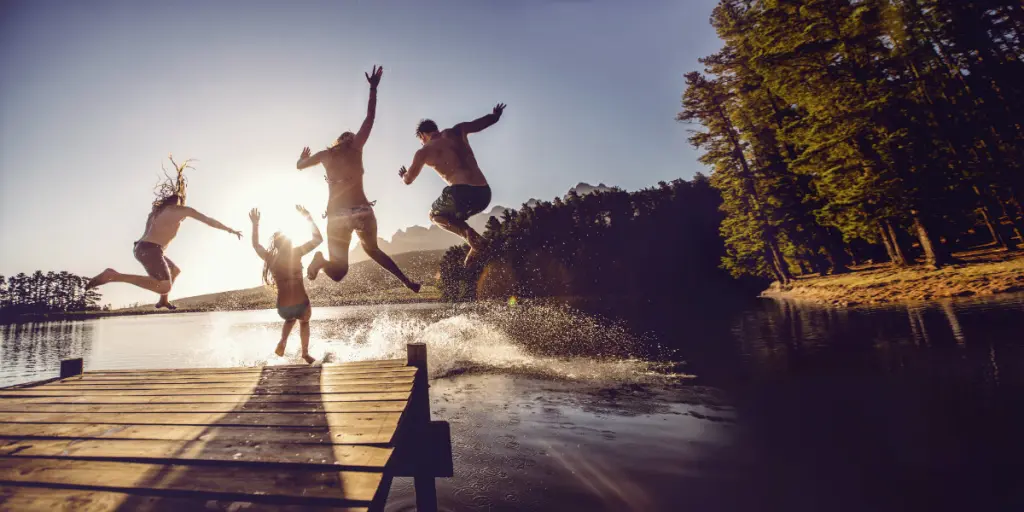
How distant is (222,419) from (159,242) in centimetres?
411

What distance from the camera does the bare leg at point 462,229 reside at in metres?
5.58

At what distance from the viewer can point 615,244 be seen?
188ft

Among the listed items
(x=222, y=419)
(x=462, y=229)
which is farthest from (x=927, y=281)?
(x=222, y=419)

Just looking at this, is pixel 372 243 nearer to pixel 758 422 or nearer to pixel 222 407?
pixel 222 407

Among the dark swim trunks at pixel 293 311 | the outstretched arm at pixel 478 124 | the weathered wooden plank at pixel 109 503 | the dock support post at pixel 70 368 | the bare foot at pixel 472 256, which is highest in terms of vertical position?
the outstretched arm at pixel 478 124

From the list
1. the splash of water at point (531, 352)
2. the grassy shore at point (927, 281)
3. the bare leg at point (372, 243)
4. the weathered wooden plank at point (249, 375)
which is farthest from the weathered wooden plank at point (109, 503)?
the grassy shore at point (927, 281)

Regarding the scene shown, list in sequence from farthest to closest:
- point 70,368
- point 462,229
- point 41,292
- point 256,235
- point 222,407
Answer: point 41,292, point 256,235, point 70,368, point 462,229, point 222,407

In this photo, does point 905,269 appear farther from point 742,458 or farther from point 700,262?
point 700,262

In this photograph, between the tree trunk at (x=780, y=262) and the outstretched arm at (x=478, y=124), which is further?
the tree trunk at (x=780, y=262)

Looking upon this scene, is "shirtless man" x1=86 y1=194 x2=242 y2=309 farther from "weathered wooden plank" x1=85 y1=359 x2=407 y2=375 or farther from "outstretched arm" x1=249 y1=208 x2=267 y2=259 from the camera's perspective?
"weathered wooden plank" x1=85 y1=359 x2=407 y2=375

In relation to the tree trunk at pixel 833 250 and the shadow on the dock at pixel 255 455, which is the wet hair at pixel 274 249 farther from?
the tree trunk at pixel 833 250

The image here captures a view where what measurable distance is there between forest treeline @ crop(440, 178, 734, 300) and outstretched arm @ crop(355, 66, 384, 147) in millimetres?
48553

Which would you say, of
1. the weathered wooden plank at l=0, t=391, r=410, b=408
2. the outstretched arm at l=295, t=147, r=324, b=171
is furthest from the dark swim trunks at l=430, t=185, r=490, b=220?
the weathered wooden plank at l=0, t=391, r=410, b=408

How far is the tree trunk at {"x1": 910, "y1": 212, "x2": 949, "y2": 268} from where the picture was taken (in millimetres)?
19438
